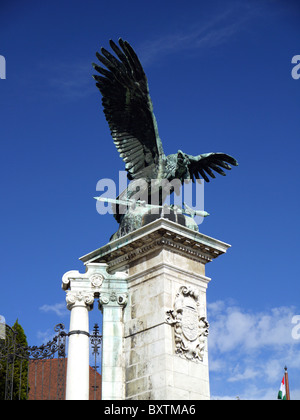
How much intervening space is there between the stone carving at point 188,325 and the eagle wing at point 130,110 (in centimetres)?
267

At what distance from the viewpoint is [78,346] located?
11.8 meters

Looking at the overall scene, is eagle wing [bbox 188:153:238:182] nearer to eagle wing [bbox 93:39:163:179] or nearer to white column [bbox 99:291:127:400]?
eagle wing [bbox 93:39:163:179]

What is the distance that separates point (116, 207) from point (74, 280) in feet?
5.86

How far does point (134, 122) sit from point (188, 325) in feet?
14.2

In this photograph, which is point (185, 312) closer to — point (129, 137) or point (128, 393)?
point (128, 393)

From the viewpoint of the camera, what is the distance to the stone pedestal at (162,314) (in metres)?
11.2

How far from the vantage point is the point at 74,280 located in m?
12.3

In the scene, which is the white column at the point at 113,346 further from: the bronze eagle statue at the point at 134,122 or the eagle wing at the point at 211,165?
the eagle wing at the point at 211,165

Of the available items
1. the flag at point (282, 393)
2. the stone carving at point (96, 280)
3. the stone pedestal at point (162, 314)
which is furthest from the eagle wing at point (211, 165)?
the flag at point (282, 393)

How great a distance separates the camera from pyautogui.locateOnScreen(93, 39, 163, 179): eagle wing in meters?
13.1

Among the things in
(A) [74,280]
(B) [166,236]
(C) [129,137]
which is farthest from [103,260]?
(C) [129,137]

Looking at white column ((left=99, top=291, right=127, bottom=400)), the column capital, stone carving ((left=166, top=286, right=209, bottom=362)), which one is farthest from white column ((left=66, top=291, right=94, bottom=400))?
stone carving ((left=166, top=286, right=209, bottom=362))

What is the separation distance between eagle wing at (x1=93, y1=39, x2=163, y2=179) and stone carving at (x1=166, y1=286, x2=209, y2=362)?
8.74 ft
